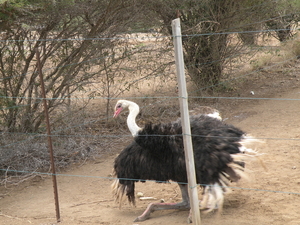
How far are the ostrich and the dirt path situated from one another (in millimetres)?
228

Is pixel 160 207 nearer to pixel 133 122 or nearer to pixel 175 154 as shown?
pixel 175 154

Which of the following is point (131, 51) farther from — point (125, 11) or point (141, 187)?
point (141, 187)

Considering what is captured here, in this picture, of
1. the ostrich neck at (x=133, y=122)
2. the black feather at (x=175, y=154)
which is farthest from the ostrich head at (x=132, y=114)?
the black feather at (x=175, y=154)

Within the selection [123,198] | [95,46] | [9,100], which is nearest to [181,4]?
[95,46]

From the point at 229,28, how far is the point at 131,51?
2363 mm

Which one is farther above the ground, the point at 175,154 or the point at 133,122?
the point at 133,122

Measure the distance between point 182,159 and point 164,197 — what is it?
117cm

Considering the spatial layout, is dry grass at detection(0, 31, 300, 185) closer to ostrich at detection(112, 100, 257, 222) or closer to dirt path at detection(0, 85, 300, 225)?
dirt path at detection(0, 85, 300, 225)

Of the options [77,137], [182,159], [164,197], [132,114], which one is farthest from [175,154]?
[77,137]

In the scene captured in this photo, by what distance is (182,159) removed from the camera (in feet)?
14.6

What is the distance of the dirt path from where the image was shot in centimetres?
445

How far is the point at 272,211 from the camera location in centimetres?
437

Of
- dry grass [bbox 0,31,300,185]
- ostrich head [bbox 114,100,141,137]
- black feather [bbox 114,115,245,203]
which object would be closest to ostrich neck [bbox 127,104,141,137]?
ostrich head [bbox 114,100,141,137]

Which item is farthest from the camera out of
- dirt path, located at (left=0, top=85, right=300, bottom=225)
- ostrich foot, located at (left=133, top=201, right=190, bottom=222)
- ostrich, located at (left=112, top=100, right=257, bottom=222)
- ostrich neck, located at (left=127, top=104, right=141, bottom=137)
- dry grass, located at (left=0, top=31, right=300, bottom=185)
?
dry grass, located at (left=0, top=31, right=300, bottom=185)
